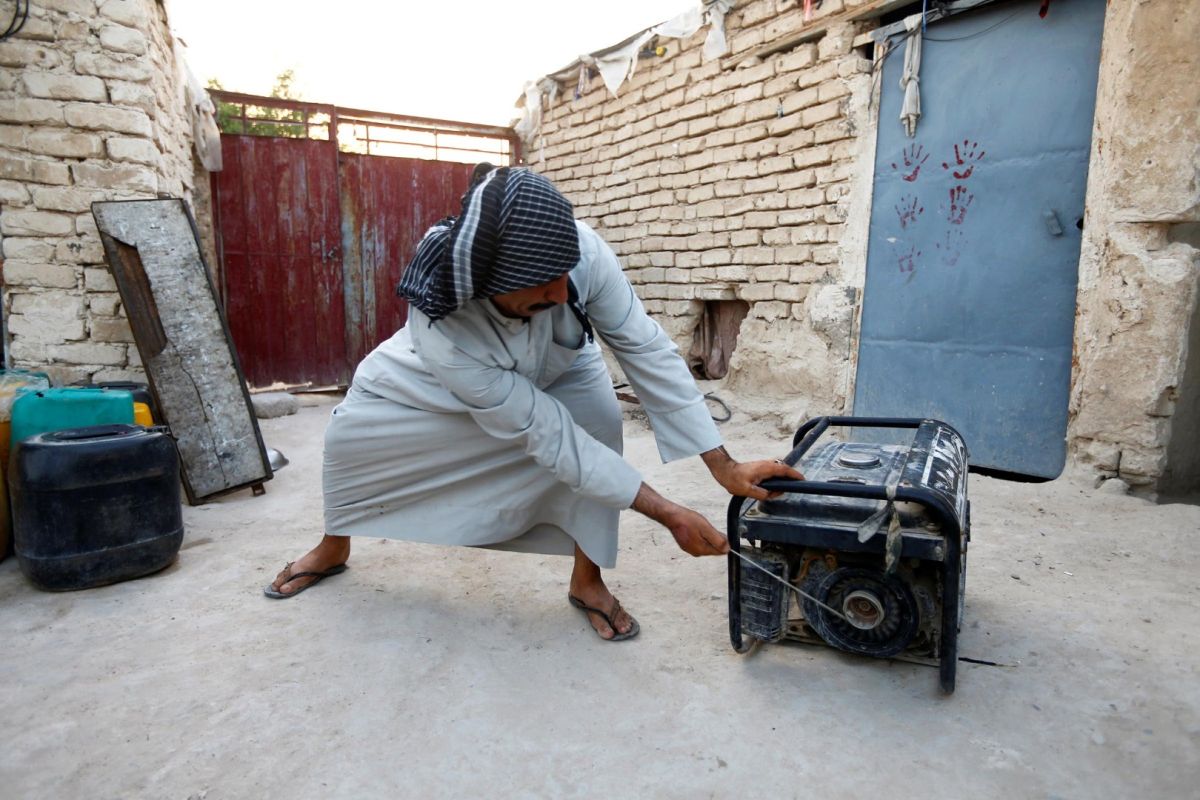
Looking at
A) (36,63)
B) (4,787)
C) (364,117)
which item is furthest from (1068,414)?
(364,117)

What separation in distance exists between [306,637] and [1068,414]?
353 centimetres

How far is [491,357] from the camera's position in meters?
1.87

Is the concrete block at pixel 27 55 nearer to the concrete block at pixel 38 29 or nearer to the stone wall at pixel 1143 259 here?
the concrete block at pixel 38 29

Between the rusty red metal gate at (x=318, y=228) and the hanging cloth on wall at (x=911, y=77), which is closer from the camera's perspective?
the hanging cloth on wall at (x=911, y=77)

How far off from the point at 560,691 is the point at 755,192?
4243 millimetres

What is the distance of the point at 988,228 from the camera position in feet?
12.9

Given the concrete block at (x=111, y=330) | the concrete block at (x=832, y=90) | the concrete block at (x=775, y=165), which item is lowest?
the concrete block at (x=111, y=330)

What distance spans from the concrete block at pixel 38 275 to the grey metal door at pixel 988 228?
14.9 ft

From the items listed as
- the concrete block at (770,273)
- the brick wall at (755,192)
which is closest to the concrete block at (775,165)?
the brick wall at (755,192)

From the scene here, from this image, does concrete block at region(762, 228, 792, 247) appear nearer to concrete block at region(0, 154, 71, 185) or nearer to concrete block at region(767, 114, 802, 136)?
concrete block at region(767, 114, 802, 136)

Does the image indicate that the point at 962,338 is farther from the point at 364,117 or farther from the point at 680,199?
the point at 364,117

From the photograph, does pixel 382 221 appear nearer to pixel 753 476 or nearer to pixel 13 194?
pixel 13 194

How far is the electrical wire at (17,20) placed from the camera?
3.60 m

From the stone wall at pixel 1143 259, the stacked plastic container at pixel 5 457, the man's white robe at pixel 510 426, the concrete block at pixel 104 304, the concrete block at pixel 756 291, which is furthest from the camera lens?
the concrete block at pixel 756 291
